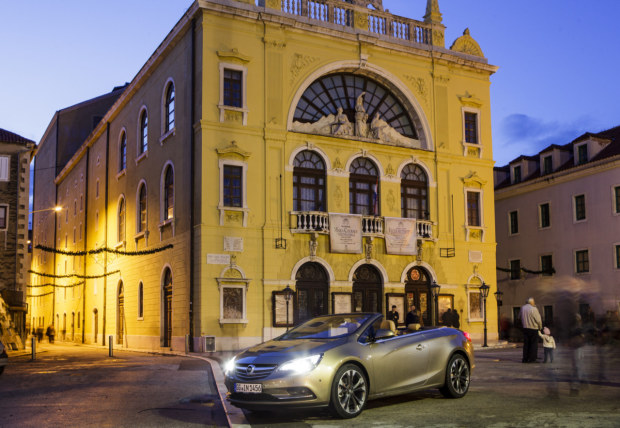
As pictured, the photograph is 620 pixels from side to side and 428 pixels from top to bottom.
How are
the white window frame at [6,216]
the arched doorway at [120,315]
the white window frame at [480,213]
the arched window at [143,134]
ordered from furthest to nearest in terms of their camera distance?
the white window frame at [6,216] < the arched doorway at [120,315] < the arched window at [143,134] < the white window frame at [480,213]

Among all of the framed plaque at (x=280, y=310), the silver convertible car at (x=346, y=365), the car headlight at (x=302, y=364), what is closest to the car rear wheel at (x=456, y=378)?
the silver convertible car at (x=346, y=365)

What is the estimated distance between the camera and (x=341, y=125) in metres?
31.6

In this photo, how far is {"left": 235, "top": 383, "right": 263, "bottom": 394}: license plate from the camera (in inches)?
386

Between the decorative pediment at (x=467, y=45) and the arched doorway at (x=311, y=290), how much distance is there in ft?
44.0

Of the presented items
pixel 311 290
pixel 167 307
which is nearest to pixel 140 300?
pixel 167 307

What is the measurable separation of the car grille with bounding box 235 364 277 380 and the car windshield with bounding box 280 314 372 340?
1194 millimetres

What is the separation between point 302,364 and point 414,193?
24208 mm

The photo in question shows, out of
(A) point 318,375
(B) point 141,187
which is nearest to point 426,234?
(B) point 141,187

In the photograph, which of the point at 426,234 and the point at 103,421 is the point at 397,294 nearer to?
the point at 426,234

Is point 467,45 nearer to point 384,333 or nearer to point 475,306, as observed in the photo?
point 475,306

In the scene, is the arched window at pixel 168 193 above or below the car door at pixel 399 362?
above

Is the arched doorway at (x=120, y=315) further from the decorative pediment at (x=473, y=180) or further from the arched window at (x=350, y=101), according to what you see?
the decorative pediment at (x=473, y=180)

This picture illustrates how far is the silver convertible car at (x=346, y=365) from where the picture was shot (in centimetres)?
970

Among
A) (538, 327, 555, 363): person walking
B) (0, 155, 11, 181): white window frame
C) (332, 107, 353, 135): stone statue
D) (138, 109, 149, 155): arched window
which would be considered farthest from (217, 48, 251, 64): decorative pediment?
(0, 155, 11, 181): white window frame
